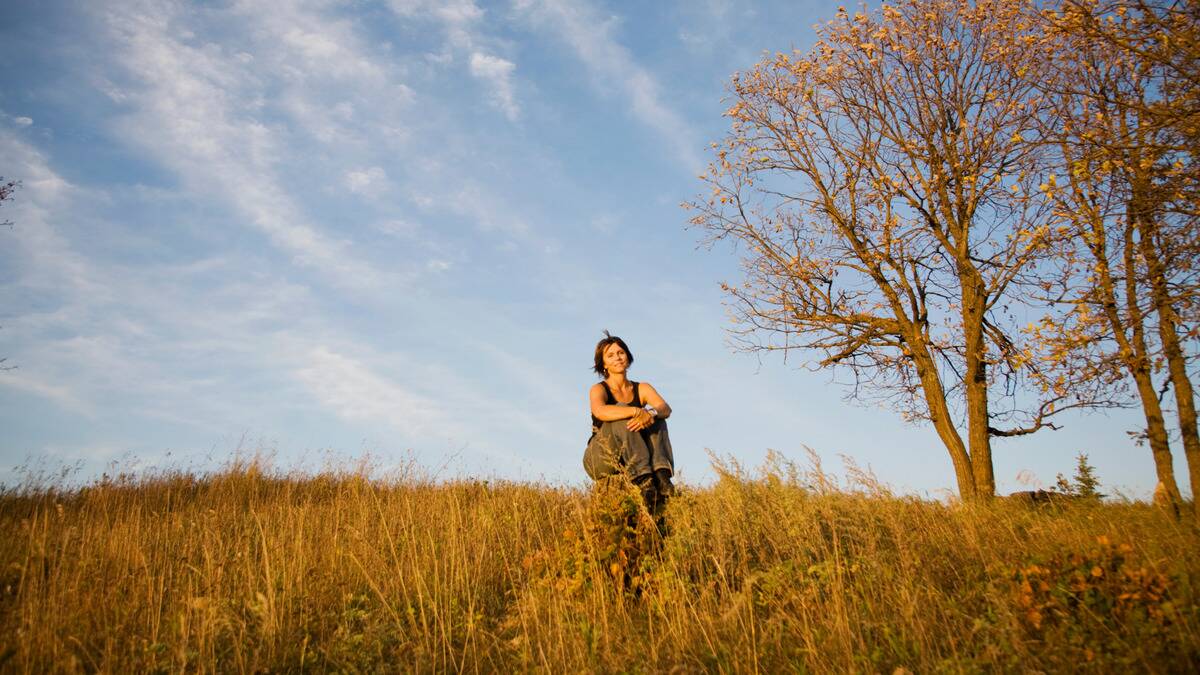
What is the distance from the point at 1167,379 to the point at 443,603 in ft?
39.4

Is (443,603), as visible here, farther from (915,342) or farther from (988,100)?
(988,100)

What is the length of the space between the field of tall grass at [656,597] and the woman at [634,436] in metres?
0.38

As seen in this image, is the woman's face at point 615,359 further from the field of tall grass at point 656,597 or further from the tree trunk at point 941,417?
the tree trunk at point 941,417

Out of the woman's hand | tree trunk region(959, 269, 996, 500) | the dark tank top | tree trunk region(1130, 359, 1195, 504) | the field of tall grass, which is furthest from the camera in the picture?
tree trunk region(959, 269, 996, 500)

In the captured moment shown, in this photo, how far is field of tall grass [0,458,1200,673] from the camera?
14.9ft

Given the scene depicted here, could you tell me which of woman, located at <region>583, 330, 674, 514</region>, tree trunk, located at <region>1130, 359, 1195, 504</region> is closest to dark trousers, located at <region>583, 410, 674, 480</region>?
woman, located at <region>583, 330, 674, 514</region>

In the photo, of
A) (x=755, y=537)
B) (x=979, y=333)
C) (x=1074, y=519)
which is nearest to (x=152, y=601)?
(x=755, y=537)

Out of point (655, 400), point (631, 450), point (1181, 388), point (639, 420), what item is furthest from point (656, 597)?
point (1181, 388)

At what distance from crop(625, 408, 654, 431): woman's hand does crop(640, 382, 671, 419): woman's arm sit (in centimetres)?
32

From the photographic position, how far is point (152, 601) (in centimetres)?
576

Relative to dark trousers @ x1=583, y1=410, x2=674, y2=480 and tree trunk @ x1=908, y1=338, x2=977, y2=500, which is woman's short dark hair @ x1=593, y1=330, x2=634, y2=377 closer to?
dark trousers @ x1=583, y1=410, x2=674, y2=480

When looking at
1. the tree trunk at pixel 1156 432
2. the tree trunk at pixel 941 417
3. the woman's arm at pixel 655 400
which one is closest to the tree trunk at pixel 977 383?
the tree trunk at pixel 941 417

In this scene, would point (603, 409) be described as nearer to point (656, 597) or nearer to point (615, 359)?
point (615, 359)

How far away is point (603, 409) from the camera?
712 cm
